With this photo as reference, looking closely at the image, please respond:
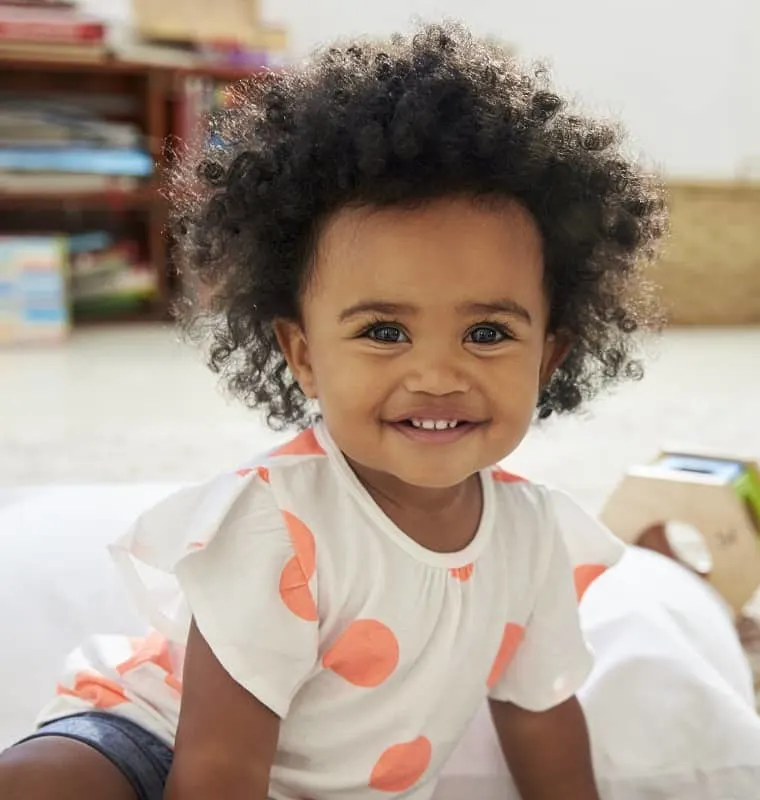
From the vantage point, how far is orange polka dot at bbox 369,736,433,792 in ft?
2.35

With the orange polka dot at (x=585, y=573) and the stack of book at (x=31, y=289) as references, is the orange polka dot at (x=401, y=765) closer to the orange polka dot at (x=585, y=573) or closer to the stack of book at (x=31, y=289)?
the orange polka dot at (x=585, y=573)

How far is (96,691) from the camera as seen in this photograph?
752 mm

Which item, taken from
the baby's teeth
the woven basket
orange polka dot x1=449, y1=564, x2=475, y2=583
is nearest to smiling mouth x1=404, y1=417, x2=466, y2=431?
the baby's teeth

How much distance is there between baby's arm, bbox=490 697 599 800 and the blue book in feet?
7.60

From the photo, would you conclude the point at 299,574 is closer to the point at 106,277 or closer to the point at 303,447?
the point at 303,447

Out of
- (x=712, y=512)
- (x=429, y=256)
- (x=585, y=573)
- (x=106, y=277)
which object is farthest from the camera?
(x=106, y=277)

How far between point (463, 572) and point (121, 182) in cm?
238

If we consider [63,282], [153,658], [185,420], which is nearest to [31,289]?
[63,282]

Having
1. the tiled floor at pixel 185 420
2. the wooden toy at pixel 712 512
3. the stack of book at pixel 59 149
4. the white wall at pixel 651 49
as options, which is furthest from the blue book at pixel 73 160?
the wooden toy at pixel 712 512

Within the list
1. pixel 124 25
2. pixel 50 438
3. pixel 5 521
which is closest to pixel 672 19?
pixel 124 25

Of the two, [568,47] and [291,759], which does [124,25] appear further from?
[291,759]

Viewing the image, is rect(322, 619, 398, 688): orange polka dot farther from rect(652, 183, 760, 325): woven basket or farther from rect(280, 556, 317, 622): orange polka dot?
rect(652, 183, 760, 325): woven basket

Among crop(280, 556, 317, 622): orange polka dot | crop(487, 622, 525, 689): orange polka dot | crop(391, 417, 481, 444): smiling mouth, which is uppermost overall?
crop(391, 417, 481, 444): smiling mouth

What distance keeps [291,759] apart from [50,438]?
139 centimetres
